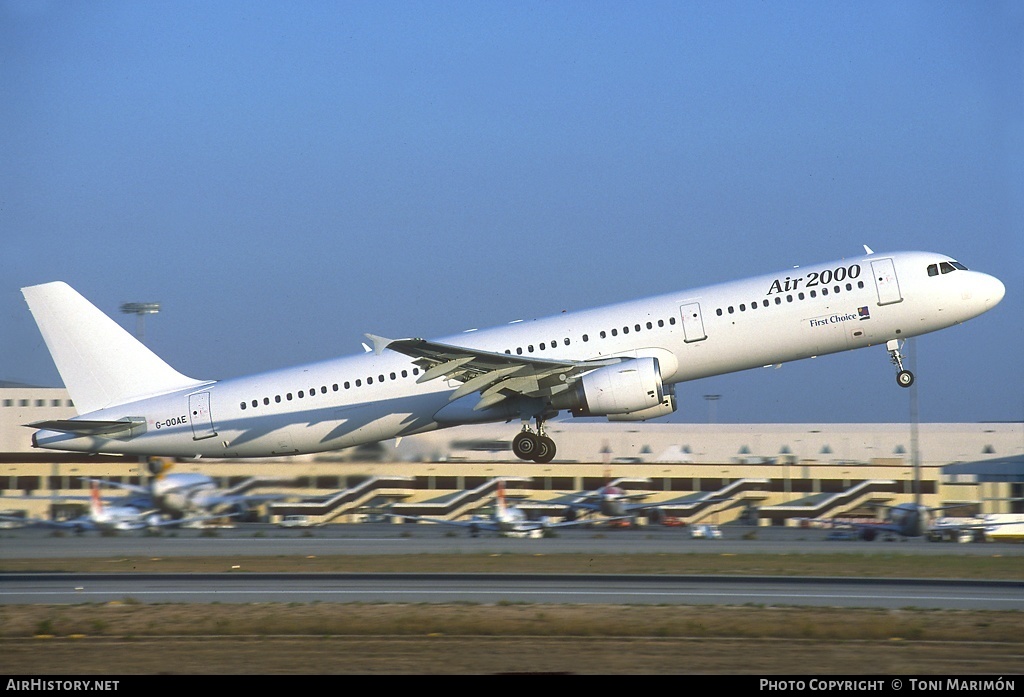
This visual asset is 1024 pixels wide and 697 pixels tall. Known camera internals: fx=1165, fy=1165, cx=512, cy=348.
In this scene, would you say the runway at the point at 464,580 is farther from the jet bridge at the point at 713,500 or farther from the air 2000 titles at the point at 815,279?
the jet bridge at the point at 713,500

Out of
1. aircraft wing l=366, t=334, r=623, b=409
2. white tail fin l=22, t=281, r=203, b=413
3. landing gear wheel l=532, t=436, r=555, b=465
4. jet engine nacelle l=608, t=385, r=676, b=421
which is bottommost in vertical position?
landing gear wheel l=532, t=436, r=555, b=465

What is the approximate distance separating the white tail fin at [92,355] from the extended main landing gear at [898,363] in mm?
21215

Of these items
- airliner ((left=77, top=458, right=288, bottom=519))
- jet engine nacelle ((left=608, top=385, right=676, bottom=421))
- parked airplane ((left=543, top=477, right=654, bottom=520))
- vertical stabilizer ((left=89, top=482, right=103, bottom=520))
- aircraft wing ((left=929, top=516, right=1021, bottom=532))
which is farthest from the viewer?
parked airplane ((left=543, top=477, right=654, bottom=520))

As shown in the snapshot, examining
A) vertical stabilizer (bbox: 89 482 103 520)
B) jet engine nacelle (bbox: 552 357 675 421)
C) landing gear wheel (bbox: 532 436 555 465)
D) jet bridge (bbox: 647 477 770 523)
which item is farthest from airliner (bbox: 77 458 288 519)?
jet bridge (bbox: 647 477 770 523)

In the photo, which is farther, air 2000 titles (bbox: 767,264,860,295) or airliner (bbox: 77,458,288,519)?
airliner (bbox: 77,458,288,519)

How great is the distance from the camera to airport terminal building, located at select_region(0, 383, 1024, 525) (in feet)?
124

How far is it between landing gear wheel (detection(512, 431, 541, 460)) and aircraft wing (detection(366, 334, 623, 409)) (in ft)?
4.34

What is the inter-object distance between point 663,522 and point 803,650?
30.1 m

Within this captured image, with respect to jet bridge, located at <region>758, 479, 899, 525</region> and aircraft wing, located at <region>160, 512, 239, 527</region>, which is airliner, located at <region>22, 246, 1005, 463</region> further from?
jet bridge, located at <region>758, 479, 899, 525</region>

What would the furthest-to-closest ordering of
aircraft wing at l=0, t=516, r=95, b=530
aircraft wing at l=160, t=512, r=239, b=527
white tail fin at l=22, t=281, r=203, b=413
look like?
aircraft wing at l=0, t=516, r=95, b=530, aircraft wing at l=160, t=512, r=239, b=527, white tail fin at l=22, t=281, r=203, b=413

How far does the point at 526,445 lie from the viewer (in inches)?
1373

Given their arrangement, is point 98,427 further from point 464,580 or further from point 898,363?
point 898,363

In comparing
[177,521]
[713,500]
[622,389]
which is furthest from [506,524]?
[713,500]
